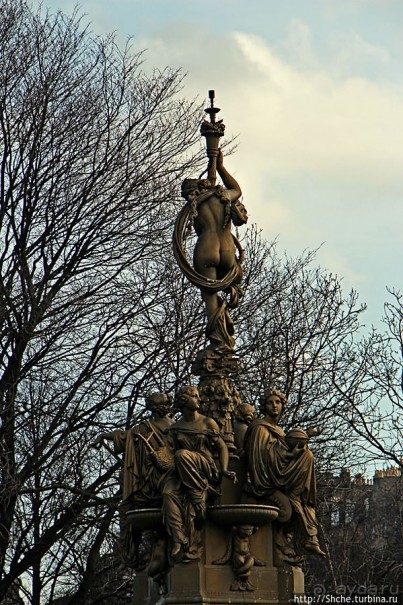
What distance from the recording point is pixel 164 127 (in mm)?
20703

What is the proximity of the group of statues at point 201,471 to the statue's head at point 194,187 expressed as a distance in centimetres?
204

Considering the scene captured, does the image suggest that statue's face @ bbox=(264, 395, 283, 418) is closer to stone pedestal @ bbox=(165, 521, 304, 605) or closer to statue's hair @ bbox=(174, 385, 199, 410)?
statue's hair @ bbox=(174, 385, 199, 410)

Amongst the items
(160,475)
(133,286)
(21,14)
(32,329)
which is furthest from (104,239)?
(160,475)

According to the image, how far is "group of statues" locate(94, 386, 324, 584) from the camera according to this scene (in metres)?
10.3

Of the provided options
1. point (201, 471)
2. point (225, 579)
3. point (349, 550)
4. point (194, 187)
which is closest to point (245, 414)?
point (201, 471)

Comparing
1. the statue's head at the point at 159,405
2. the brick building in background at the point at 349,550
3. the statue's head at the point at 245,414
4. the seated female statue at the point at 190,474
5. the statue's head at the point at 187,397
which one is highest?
the brick building in background at the point at 349,550

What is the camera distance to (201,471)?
408 inches

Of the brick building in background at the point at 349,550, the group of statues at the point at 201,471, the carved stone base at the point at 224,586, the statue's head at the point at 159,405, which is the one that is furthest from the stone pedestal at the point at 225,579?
the brick building in background at the point at 349,550

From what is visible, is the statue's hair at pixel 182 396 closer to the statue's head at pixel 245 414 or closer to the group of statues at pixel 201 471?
the group of statues at pixel 201 471

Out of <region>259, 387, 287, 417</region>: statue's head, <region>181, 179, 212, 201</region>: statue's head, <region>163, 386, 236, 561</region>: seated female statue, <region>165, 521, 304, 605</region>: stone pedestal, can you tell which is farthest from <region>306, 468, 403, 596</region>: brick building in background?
<region>181, 179, 212, 201</region>: statue's head

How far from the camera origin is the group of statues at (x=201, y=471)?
10.3m

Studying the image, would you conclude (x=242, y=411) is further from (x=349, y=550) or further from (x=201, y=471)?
(x=349, y=550)

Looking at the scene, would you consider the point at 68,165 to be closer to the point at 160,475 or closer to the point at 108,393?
the point at 108,393

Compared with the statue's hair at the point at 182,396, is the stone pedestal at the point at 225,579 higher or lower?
lower
